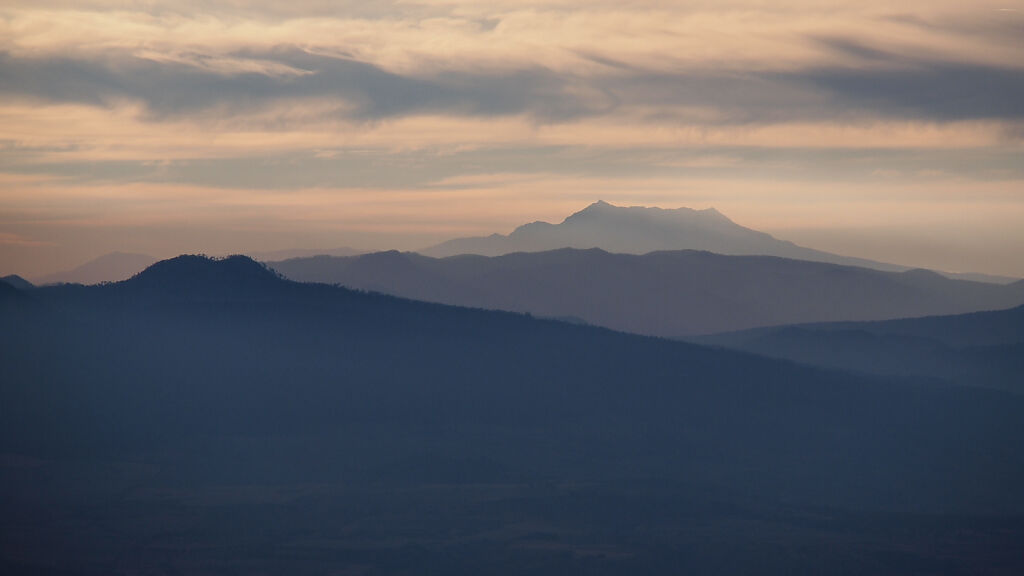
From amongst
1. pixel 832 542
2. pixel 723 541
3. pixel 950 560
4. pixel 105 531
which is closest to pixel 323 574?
pixel 105 531

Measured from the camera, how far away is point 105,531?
598 feet

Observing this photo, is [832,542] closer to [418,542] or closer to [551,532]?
[551,532]

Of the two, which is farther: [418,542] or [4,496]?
[4,496]

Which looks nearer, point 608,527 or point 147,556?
point 147,556

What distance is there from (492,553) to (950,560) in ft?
219

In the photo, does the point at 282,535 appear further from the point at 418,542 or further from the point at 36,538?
the point at 36,538

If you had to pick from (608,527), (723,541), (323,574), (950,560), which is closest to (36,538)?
(323,574)

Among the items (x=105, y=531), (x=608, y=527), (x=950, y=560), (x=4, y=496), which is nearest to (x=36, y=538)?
(x=105, y=531)

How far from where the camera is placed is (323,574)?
164m

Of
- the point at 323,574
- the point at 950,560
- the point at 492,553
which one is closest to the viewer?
the point at 323,574

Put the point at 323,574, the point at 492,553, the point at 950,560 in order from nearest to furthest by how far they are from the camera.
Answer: the point at 323,574 < the point at 492,553 < the point at 950,560

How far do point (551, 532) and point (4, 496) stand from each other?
83.6 metres

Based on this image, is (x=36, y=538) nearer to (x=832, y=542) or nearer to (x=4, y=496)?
(x=4, y=496)

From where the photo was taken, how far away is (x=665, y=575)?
170 metres
